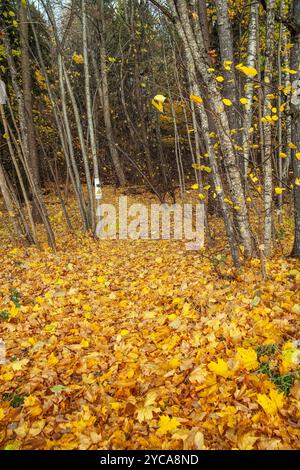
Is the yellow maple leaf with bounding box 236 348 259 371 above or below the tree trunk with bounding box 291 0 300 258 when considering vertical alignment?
below

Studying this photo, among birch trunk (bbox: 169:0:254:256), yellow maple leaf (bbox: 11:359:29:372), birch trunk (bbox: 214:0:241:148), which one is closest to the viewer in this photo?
yellow maple leaf (bbox: 11:359:29:372)

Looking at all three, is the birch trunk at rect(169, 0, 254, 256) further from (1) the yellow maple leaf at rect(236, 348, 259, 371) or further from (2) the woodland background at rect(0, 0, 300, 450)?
(1) the yellow maple leaf at rect(236, 348, 259, 371)

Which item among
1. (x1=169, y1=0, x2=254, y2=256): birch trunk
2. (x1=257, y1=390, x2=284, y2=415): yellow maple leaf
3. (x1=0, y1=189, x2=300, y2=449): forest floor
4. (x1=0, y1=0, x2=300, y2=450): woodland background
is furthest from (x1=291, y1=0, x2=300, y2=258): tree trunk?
(x1=257, y1=390, x2=284, y2=415): yellow maple leaf

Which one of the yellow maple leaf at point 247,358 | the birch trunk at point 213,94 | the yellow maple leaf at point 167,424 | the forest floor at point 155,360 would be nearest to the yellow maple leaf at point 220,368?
the forest floor at point 155,360

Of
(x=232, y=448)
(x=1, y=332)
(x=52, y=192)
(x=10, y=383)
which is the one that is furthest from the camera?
(x=52, y=192)

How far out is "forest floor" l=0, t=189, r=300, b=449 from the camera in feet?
7.66

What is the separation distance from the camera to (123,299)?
15.7 ft

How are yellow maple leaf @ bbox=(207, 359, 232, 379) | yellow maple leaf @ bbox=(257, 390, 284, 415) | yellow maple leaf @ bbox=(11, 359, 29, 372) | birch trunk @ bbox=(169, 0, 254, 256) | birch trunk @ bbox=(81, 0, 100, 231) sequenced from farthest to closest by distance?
birch trunk @ bbox=(81, 0, 100, 231) < birch trunk @ bbox=(169, 0, 254, 256) < yellow maple leaf @ bbox=(11, 359, 29, 372) < yellow maple leaf @ bbox=(207, 359, 232, 379) < yellow maple leaf @ bbox=(257, 390, 284, 415)

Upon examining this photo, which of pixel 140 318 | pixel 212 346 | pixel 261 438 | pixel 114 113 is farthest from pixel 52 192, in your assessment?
pixel 261 438

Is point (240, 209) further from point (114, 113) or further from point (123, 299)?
point (114, 113)

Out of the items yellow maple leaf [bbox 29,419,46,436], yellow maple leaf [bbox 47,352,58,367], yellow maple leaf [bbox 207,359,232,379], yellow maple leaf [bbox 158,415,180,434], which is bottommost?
yellow maple leaf [bbox 47,352,58,367]

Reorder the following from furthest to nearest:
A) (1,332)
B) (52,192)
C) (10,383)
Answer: (52,192), (1,332), (10,383)

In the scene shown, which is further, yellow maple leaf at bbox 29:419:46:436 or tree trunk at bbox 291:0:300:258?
tree trunk at bbox 291:0:300:258

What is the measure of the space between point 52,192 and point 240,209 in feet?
45.7
